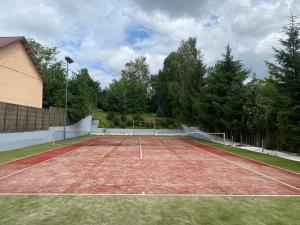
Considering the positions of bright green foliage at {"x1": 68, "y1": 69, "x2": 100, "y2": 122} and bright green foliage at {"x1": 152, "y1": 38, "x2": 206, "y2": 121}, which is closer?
bright green foliage at {"x1": 68, "y1": 69, "x2": 100, "y2": 122}

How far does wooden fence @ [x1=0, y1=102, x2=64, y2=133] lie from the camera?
83.1ft

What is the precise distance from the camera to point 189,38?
227 feet

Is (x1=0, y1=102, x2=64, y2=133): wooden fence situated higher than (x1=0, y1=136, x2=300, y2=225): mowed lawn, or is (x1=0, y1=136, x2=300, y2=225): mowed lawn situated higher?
(x1=0, y1=102, x2=64, y2=133): wooden fence

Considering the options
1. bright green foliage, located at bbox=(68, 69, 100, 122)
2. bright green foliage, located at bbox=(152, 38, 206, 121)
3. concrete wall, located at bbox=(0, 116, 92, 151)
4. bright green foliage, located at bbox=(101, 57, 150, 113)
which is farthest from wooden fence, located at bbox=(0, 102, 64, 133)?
bright green foliage, located at bbox=(101, 57, 150, 113)

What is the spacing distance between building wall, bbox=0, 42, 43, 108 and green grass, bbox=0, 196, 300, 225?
22796 mm

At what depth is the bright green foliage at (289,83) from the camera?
23469 millimetres

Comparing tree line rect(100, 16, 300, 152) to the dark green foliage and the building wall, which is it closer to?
the dark green foliage

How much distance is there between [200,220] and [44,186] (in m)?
6.17

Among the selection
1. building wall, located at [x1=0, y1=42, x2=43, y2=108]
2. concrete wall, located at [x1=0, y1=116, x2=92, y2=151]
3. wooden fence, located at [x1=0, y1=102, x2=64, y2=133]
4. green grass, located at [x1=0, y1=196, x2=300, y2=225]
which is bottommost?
green grass, located at [x1=0, y1=196, x2=300, y2=225]

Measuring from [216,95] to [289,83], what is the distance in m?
17.0

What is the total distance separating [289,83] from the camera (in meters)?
24.3

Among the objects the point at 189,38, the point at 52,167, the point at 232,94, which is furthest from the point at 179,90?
the point at 52,167

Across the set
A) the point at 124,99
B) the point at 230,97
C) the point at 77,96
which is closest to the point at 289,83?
the point at 230,97

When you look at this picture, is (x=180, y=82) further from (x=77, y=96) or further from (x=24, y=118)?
(x=24, y=118)
